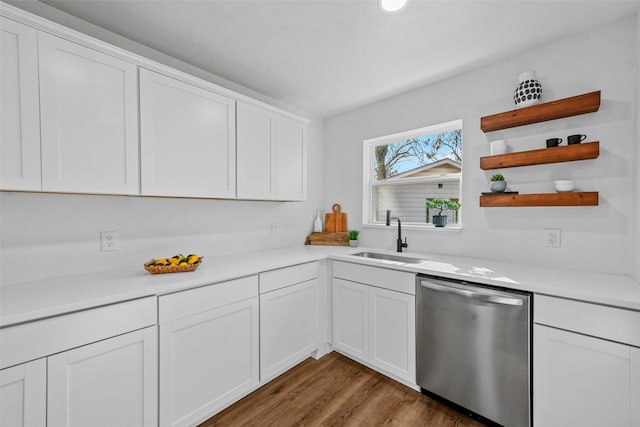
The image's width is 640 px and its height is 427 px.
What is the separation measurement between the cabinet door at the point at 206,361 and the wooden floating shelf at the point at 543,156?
2054 millimetres

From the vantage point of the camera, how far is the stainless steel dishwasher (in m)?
1.50

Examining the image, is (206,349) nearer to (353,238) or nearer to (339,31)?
(353,238)

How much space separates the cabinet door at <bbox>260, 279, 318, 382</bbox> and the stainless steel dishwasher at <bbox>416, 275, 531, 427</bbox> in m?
0.88

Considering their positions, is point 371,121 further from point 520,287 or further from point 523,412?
point 523,412

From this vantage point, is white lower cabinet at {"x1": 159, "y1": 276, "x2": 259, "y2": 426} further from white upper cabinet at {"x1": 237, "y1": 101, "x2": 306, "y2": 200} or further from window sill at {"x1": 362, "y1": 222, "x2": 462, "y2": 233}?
window sill at {"x1": 362, "y1": 222, "x2": 462, "y2": 233}

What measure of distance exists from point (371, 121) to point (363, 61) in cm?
92

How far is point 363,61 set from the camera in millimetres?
2098

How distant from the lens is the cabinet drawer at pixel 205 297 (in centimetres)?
146

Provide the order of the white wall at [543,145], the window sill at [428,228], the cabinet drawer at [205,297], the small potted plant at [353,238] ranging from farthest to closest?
the small potted plant at [353,238] → the window sill at [428,228] → the white wall at [543,145] → the cabinet drawer at [205,297]

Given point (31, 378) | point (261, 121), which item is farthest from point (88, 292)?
point (261, 121)

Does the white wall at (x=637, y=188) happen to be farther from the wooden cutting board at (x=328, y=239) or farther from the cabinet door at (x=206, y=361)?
the cabinet door at (x=206, y=361)

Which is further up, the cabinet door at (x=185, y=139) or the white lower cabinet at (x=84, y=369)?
the cabinet door at (x=185, y=139)

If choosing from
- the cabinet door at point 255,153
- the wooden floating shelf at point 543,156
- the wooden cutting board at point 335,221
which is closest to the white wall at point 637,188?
the wooden floating shelf at point 543,156

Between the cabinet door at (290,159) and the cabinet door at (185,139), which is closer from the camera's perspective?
the cabinet door at (185,139)
